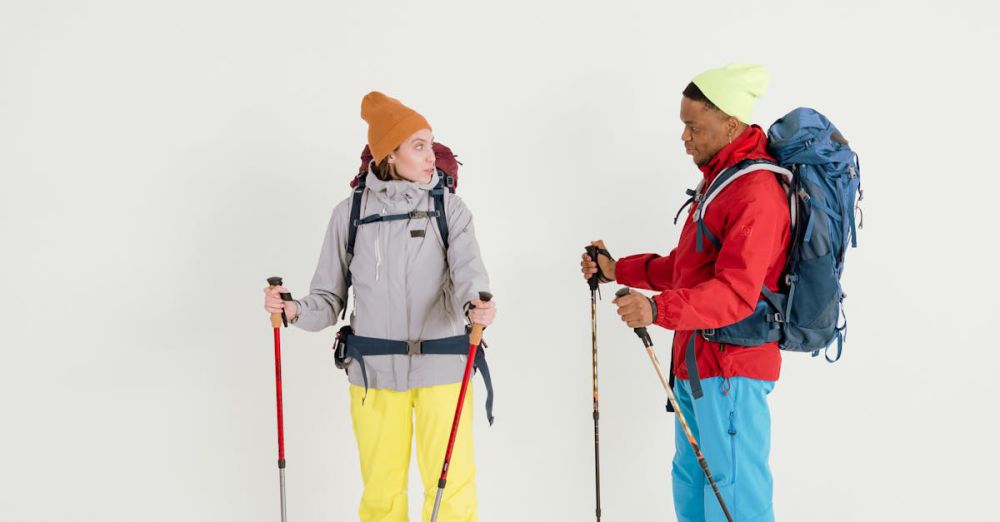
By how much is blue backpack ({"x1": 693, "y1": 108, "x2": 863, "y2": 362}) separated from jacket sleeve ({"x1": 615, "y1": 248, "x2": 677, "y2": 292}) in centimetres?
50

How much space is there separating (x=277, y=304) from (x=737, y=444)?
1674mm

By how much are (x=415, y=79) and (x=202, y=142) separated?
1070 millimetres

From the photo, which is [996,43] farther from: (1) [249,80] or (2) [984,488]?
(1) [249,80]

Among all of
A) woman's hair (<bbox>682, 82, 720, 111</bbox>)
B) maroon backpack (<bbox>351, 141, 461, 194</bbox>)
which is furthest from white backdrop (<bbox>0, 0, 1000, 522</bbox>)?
woman's hair (<bbox>682, 82, 720, 111</bbox>)

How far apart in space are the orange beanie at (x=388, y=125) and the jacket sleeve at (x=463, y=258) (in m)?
0.28

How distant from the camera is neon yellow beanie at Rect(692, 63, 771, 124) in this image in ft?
9.68

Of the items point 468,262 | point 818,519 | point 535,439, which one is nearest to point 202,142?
point 468,262

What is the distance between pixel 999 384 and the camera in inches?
180

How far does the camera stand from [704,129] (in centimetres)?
304

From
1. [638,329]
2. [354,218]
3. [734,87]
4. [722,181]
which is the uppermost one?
[734,87]

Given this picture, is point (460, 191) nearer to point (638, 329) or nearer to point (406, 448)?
point (406, 448)

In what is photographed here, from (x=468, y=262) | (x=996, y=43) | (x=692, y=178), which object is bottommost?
(x=468, y=262)

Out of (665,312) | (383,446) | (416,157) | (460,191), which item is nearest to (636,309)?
(665,312)

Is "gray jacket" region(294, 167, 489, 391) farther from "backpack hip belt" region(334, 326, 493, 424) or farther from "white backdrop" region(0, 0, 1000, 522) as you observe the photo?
"white backdrop" region(0, 0, 1000, 522)
